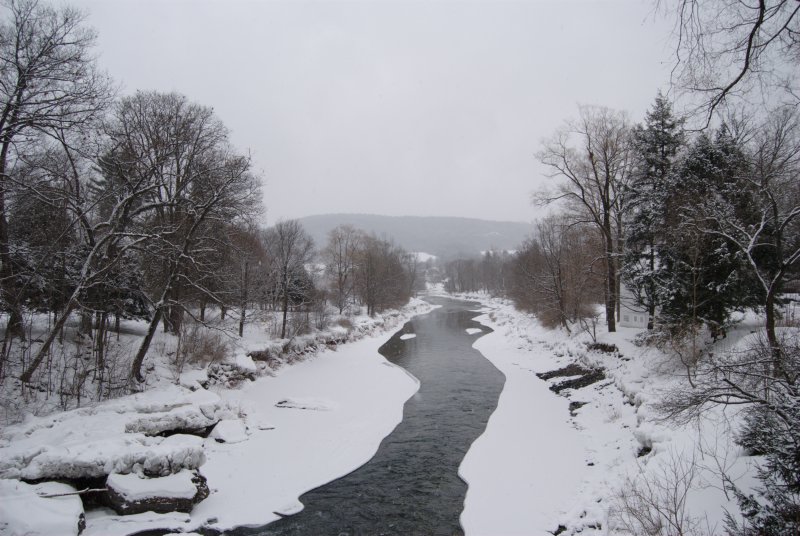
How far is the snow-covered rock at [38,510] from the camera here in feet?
18.1

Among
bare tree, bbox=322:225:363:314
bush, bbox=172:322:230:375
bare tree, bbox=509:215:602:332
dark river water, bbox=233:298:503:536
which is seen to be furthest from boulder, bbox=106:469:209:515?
bare tree, bbox=322:225:363:314

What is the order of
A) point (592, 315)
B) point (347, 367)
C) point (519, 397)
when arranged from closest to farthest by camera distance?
point (519, 397), point (347, 367), point (592, 315)

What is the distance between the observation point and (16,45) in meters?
9.29

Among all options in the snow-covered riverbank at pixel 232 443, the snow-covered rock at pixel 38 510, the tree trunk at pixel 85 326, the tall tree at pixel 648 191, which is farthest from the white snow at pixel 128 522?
the tall tree at pixel 648 191

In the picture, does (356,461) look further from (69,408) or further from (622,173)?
(622,173)

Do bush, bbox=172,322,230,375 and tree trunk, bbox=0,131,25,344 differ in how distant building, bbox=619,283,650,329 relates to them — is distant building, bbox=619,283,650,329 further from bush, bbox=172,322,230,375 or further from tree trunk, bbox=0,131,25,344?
tree trunk, bbox=0,131,25,344

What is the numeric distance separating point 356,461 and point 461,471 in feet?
8.39

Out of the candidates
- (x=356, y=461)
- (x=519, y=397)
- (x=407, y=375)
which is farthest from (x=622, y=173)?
(x=356, y=461)

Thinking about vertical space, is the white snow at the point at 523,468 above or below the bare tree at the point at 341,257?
below

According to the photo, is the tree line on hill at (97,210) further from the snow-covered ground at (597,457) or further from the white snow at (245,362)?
the snow-covered ground at (597,457)

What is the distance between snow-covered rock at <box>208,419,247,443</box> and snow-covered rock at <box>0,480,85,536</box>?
3.80 metres

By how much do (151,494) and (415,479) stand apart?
16.6 feet

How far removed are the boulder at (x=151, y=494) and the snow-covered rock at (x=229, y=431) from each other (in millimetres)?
2964

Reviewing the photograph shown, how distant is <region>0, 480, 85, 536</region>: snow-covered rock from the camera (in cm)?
553
